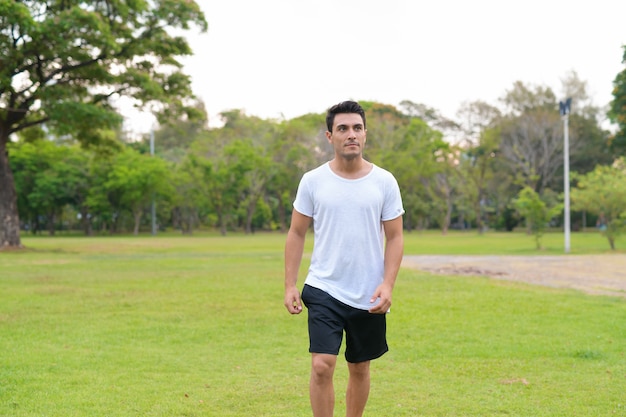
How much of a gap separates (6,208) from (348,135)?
27.1m

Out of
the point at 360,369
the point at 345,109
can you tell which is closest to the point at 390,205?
the point at 345,109

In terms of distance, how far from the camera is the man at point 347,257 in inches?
156


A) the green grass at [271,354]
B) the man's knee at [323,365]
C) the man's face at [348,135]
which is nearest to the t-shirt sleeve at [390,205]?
the man's face at [348,135]

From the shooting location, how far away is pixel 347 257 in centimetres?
401

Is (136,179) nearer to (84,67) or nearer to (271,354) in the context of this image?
(84,67)

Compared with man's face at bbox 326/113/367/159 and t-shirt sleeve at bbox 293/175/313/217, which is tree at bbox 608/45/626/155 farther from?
t-shirt sleeve at bbox 293/175/313/217

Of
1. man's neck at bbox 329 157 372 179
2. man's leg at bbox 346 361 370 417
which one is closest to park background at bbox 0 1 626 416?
man's leg at bbox 346 361 370 417

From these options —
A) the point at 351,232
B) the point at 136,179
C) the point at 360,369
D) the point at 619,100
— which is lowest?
the point at 360,369

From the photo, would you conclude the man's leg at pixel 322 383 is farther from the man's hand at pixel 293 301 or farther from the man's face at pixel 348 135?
the man's face at pixel 348 135

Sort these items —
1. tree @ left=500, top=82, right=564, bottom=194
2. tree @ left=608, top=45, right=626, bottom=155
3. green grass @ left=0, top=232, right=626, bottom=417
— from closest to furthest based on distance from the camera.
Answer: green grass @ left=0, top=232, right=626, bottom=417
tree @ left=608, top=45, right=626, bottom=155
tree @ left=500, top=82, right=564, bottom=194

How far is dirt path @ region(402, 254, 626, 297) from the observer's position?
15070 millimetres

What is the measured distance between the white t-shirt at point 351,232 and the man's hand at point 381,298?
4 cm

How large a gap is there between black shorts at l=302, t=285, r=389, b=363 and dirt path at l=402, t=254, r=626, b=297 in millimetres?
10281

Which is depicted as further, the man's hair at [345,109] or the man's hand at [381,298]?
the man's hair at [345,109]
